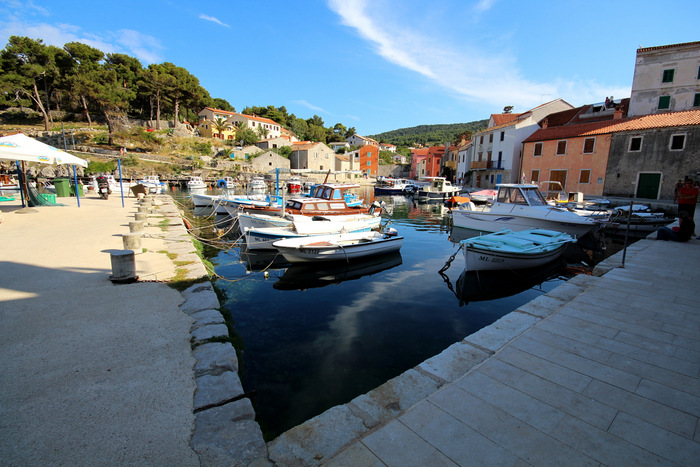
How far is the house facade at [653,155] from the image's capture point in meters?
22.2

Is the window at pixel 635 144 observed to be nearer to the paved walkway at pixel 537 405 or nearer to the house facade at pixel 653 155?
the house facade at pixel 653 155

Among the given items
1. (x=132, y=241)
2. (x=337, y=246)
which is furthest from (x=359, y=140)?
(x=132, y=241)

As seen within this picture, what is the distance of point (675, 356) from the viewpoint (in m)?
3.79

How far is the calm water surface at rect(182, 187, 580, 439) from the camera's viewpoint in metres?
4.61

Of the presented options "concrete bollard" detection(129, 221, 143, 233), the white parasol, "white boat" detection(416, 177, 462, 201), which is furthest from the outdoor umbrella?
"white boat" detection(416, 177, 462, 201)

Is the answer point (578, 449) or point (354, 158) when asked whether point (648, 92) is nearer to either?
point (578, 449)

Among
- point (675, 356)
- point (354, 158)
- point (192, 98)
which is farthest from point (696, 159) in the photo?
point (192, 98)

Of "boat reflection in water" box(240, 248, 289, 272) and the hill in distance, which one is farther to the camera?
the hill in distance

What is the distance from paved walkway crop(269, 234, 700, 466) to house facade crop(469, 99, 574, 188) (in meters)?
34.8

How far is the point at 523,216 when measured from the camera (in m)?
14.3

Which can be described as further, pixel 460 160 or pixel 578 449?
pixel 460 160

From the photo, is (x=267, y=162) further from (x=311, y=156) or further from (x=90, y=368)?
(x=90, y=368)

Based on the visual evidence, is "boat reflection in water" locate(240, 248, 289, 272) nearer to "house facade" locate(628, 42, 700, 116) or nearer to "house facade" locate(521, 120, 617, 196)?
"house facade" locate(521, 120, 617, 196)

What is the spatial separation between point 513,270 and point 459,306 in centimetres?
288
